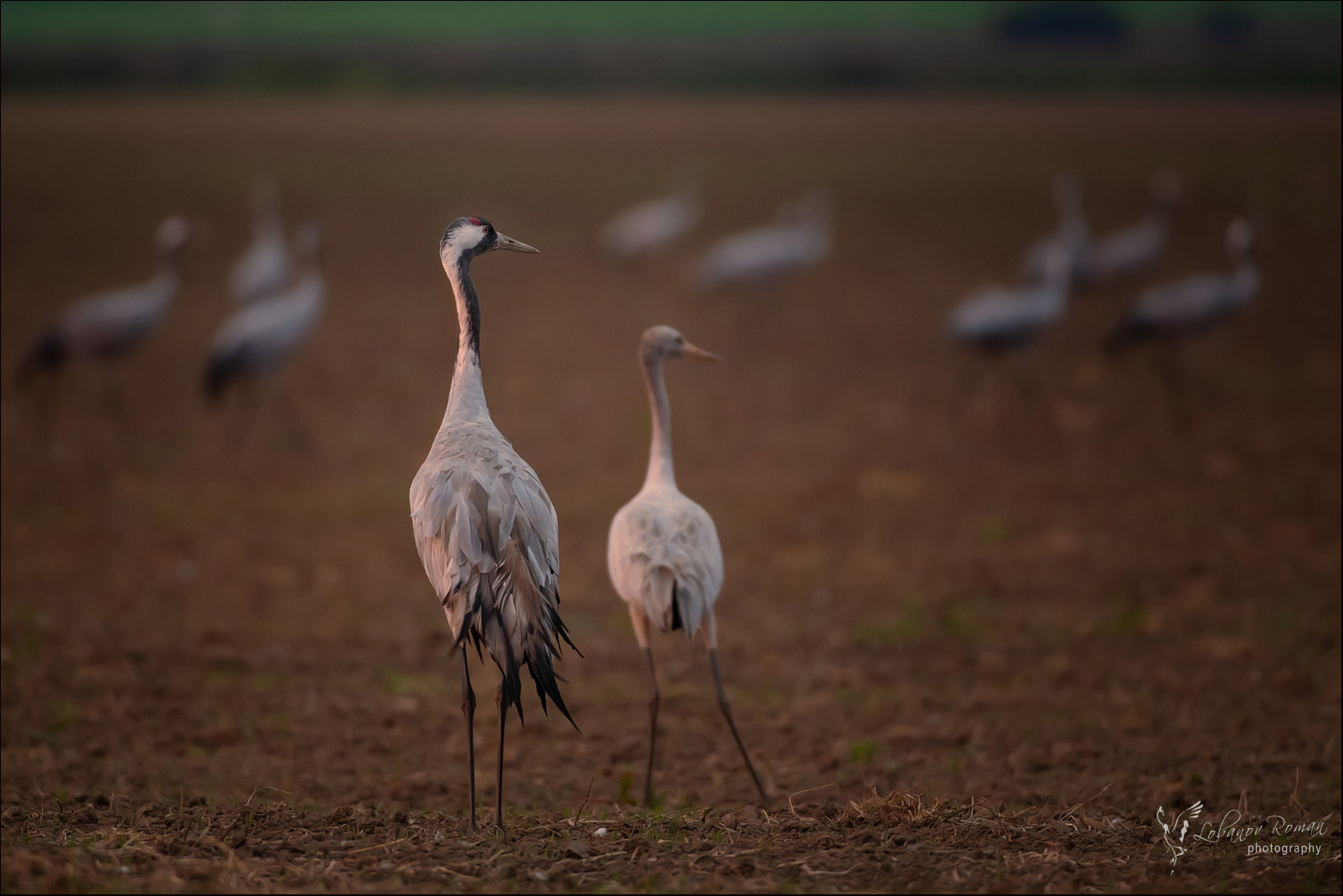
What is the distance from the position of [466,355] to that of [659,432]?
103 centimetres

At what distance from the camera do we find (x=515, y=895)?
3.59 meters

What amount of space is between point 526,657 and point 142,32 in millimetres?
30526

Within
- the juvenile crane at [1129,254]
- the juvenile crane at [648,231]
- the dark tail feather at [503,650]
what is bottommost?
the dark tail feather at [503,650]

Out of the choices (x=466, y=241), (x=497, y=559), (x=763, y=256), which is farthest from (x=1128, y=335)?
(x=497, y=559)

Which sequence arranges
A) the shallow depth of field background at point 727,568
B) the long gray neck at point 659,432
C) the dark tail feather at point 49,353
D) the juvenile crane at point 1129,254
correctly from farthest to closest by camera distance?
the juvenile crane at point 1129,254, the dark tail feather at point 49,353, the long gray neck at point 659,432, the shallow depth of field background at point 727,568

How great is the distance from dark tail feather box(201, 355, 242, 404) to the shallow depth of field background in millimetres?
558

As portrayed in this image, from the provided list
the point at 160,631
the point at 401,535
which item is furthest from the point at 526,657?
the point at 401,535

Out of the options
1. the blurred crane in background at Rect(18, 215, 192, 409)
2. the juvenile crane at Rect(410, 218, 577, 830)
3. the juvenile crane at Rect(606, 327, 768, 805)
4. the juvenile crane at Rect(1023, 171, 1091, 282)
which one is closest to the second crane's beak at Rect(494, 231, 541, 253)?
the juvenile crane at Rect(410, 218, 577, 830)

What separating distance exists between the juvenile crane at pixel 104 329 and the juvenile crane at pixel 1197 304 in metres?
9.07

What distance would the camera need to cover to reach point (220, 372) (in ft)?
37.1

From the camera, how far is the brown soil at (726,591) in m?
4.27

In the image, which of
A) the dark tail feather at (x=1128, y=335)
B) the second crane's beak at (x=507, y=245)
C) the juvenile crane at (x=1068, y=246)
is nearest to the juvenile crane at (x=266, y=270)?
the juvenile crane at (x=1068, y=246)

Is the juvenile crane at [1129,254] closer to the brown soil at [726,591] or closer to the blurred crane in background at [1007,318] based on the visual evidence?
the brown soil at [726,591]

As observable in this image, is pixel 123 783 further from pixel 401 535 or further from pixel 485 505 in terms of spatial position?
pixel 401 535
